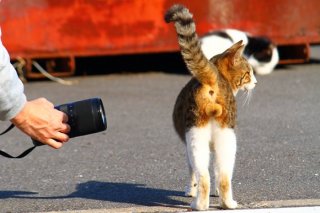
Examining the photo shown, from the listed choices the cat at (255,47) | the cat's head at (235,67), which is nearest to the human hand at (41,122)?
the cat's head at (235,67)

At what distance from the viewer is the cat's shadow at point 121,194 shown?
588 cm

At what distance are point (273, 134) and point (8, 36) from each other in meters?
5.37

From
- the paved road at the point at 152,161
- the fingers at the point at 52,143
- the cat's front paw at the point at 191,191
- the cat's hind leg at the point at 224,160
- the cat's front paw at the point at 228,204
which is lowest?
the paved road at the point at 152,161

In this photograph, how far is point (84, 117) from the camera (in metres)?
4.34

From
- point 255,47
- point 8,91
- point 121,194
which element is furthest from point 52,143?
point 255,47

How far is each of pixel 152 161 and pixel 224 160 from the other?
2.01 meters

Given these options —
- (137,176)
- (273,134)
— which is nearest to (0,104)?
(137,176)

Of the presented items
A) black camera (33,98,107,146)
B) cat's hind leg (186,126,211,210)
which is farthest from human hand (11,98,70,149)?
cat's hind leg (186,126,211,210)

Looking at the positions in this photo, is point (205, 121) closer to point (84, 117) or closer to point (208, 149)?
point (208, 149)

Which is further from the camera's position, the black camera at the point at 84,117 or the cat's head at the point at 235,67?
the cat's head at the point at 235,67

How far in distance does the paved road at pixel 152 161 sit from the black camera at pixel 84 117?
134 centimetres

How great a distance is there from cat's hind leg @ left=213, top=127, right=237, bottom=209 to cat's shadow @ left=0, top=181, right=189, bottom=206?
0.45 m

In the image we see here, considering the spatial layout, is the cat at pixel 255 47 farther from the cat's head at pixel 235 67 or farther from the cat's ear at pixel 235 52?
the cat's ear at pixel 235 52

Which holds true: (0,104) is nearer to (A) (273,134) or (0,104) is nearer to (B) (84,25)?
(A) (273,134)
